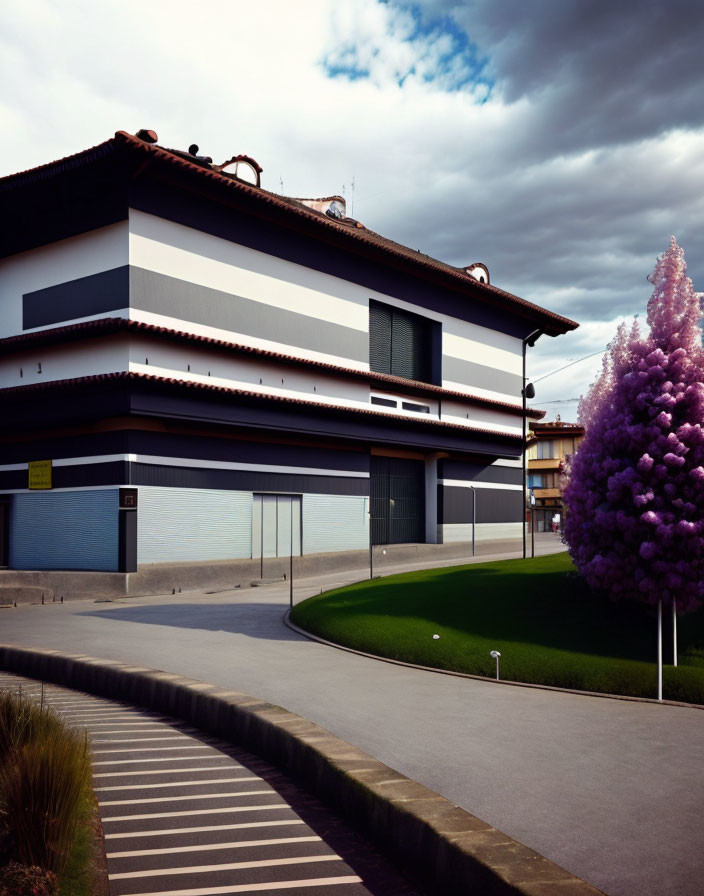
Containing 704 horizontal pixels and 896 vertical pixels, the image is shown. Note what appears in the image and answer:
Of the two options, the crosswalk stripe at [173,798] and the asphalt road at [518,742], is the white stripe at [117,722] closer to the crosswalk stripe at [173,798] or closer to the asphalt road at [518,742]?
the asphalt road at [518,742]

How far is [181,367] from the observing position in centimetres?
2850

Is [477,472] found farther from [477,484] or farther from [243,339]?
[243,339]

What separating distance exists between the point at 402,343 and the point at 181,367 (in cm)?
1431

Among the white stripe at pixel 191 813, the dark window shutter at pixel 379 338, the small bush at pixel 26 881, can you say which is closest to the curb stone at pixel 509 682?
the white stripe at pixel 191 813

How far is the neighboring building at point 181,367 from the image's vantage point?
27.3 m

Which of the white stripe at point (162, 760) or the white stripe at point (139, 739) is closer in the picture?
the white stripe at point (162, 760)

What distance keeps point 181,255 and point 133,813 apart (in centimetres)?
2487

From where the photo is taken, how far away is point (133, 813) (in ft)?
21.0

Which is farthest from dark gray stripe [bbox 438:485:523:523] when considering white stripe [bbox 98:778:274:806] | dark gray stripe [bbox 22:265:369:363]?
white stripe [bbox 98:778:274:806]

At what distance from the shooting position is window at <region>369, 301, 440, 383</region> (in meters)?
38.6

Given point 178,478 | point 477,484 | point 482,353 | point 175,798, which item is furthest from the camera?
point 477,484

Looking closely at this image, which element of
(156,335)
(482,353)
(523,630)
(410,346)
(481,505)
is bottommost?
(523,630)

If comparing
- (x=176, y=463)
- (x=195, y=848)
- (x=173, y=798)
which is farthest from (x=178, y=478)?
(x=195, y=848)

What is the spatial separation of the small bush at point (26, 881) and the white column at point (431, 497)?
37628mm
